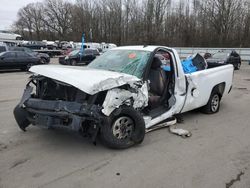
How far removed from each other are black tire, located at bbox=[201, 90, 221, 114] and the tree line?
34871mm

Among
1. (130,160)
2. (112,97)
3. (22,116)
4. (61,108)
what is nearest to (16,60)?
(22,116)

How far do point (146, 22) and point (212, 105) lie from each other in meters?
46.9

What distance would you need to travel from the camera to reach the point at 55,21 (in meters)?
76.9

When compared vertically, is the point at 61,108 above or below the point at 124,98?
below

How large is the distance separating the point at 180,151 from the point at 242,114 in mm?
3163

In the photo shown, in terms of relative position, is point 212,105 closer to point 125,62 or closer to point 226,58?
point 125,62

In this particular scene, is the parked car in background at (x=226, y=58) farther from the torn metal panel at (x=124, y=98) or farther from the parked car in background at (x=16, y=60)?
the torn metal panel at (x=124, y=98)

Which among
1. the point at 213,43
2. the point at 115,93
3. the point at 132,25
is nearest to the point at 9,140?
the point at 115,93

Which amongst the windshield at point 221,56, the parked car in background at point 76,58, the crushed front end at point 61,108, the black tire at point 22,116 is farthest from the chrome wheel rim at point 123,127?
the parked car in background at point 76,58

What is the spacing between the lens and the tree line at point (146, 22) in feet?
128

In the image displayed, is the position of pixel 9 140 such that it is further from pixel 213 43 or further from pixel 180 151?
pixel 213 43

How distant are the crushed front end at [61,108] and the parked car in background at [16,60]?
13.1 m

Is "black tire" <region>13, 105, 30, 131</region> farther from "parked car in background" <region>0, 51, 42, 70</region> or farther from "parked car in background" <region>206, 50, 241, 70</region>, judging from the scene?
"parked car in background" <region>206, 50, 241, 70</region>

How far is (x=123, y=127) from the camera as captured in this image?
3799 millimetres
